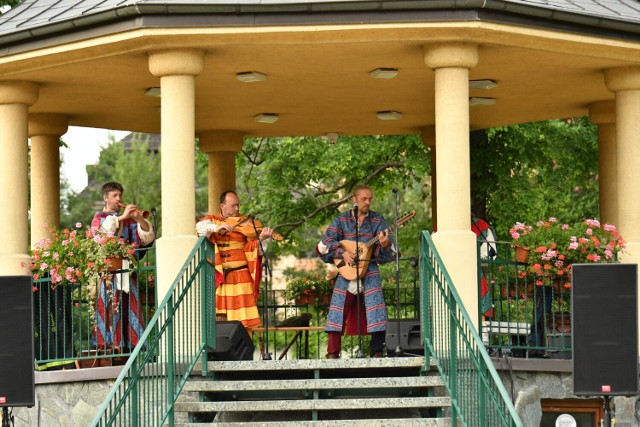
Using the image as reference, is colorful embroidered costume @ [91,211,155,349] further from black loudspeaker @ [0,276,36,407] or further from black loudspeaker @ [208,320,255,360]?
black loudspeaker @ [0,276,36,407]

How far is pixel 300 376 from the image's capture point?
40.0 ft

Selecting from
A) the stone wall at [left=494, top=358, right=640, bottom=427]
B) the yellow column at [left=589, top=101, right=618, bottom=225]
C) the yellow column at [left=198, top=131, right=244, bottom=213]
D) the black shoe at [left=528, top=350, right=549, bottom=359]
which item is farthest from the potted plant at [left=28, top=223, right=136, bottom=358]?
the yellow column at [left=589, top=101, right=618, bottom=225]

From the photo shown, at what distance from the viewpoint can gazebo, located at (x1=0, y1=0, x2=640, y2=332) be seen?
39.7 feet

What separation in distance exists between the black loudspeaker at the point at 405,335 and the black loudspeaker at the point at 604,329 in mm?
1962

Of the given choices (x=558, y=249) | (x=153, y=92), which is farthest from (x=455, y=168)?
(x=153, y=92)

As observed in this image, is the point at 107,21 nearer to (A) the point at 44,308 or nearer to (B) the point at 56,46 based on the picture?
(B) the point at 56,46

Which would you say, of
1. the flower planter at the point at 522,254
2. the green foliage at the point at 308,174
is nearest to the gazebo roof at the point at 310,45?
the flower planter at the point at 522,254

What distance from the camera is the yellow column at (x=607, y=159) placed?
16.3 meters

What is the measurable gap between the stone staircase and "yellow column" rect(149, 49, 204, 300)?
115 centimetres

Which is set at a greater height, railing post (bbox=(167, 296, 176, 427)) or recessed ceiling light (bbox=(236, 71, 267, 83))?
recessed ceiling light (bbox=(236, 71, 267, 83))

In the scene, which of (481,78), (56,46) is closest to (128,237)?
(56,46)

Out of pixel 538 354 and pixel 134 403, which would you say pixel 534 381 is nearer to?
pixel 538 354

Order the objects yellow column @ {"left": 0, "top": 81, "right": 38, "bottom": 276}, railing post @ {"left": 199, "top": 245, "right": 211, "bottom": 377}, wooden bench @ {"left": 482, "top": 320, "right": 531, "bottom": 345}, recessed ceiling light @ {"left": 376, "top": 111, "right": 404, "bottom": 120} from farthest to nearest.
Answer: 1. recessed ceiling light @ {"left": 376, "top": 111, "right": 404, "bottom": 120}
2. yellow column @ {"left": 0, "top": 81, "right": 38, "bottom": 276}
3. wooden bench @ {"left": 482, "top": 320, "right": 531, "bottom": 345}
4. railing post @ {"left": 199, "top": 245, "right": 211, "bottom": 377}

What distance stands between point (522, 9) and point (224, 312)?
4205 millimetres
